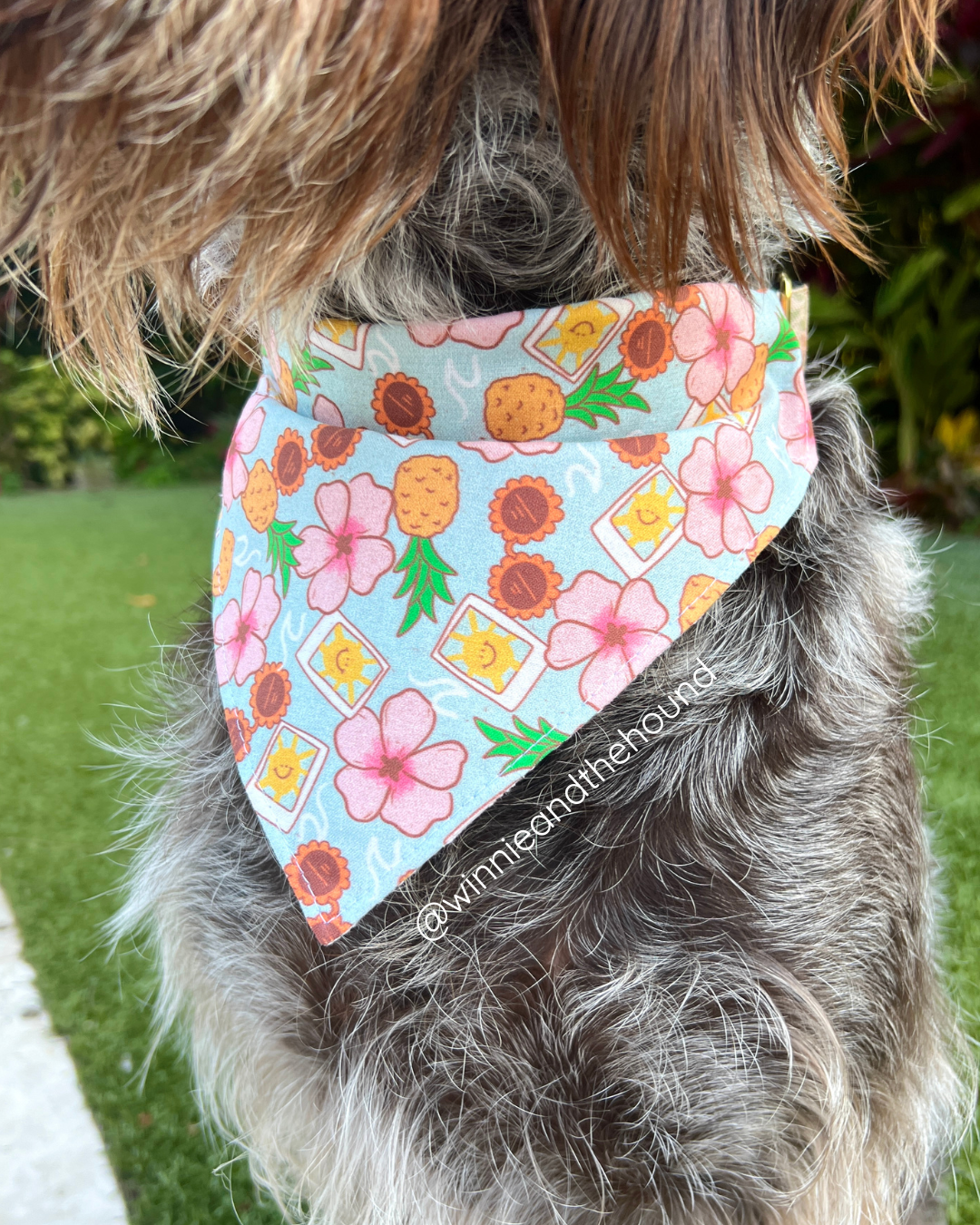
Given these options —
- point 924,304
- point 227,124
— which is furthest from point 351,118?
point 924,304

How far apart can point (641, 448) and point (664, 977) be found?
44 centimetres

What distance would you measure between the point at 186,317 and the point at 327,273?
273 mm

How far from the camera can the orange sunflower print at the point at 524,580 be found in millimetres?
828

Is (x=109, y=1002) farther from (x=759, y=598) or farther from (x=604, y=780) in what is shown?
(x=759, y=598)

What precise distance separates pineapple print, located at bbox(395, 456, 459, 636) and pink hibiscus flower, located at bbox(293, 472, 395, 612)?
0.02m

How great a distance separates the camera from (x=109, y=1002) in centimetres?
168

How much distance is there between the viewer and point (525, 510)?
32.5 inches

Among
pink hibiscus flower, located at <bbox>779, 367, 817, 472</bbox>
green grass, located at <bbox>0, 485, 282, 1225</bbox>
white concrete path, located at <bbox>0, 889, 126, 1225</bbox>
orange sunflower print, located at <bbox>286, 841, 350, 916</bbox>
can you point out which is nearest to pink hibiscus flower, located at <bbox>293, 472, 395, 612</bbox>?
orange sunflower print, located at <bbox>286, 841, 350, 916</bbox>

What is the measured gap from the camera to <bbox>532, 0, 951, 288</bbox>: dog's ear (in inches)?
24.5

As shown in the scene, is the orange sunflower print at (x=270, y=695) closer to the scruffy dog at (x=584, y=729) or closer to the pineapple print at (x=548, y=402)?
the scruffy dog at (x=584, y=729)

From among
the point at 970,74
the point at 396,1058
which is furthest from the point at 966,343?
the point at 396,1058

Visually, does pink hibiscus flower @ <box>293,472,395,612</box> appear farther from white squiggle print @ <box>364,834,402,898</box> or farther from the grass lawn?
the grass lawn

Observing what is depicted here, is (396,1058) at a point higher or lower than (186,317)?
lower

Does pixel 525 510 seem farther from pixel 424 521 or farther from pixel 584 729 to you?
pixel 584 729
